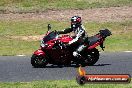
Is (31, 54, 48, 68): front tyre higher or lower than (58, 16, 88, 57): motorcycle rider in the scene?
lower

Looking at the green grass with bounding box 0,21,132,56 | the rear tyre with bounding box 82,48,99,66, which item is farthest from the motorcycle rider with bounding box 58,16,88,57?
the green grass with bounding box 0,21,132,56

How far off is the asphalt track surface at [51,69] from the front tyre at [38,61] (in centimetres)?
19

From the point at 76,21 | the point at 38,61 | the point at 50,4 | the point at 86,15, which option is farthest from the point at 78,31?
the point at 50,4

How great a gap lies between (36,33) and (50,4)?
6.54 m

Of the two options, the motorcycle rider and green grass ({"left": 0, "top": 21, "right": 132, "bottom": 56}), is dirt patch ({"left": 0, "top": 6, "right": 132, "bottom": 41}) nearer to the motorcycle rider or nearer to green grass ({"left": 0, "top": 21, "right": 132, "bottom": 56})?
green grass ({"left": 0, "top": 21, "right": 132, "bottom": 56})

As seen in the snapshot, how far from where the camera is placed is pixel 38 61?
17.2m

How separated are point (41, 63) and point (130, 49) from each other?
18.4 feet

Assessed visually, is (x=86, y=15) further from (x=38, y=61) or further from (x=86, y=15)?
(x=38, y=61)

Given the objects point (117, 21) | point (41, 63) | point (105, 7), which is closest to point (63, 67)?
point (41, 63)

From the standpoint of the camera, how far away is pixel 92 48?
1734 cm

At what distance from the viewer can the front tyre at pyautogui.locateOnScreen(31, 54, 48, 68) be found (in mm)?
17141

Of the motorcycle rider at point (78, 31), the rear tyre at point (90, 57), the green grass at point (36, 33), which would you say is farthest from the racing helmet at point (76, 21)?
the green grass at point (36, 33)

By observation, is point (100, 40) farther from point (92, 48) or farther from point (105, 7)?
point (105, 7)

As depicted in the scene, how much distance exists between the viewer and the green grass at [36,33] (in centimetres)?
2198
